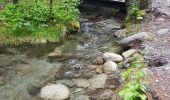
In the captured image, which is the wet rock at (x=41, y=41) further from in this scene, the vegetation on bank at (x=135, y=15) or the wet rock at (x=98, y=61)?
the vegetation on bank at (x=135, y=15)

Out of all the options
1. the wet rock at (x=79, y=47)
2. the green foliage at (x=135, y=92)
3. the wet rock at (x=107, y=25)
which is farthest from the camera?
the wet rock at (x=107, y=25)

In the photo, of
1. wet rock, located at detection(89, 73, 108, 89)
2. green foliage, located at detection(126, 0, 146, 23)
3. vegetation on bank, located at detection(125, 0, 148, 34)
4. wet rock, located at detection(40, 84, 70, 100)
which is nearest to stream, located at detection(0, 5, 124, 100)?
wet rock, located at detection(89, 73, 108, 89)

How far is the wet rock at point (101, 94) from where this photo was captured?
330 inches

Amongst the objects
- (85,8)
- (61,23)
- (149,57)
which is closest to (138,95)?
(149,57)

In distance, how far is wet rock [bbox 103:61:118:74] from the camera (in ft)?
32.5

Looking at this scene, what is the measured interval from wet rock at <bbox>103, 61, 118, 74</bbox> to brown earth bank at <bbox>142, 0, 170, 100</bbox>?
1.04 m

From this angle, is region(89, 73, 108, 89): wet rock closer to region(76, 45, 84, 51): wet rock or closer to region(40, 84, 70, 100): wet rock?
region(40, 84, 70, 100): wet rock

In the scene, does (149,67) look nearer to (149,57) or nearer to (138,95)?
(149,57)

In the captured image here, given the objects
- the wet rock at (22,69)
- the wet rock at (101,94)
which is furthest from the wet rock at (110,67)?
the wet rock at (22,69)

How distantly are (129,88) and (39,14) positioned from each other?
740cm

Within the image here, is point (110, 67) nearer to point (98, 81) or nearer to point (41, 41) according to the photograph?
point (98, 81)

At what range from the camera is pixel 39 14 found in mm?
13086

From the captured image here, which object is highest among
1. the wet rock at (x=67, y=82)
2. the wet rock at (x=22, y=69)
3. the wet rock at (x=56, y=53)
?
the wet rock at (x=56, y=53)

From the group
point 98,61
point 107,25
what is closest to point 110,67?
point 98,61
